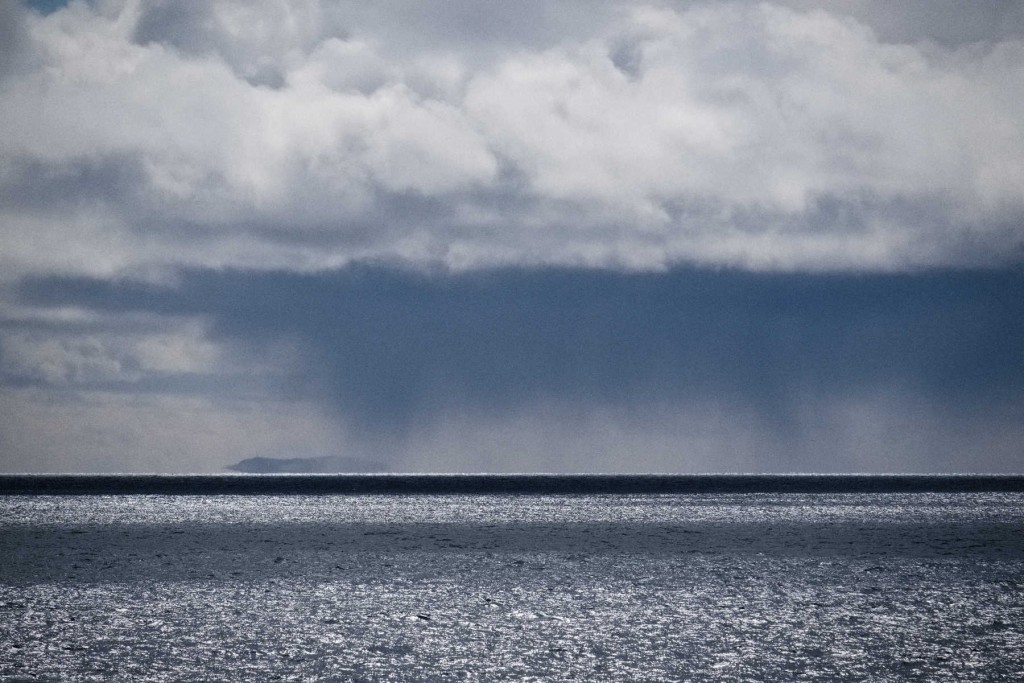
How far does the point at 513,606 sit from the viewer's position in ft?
35.0

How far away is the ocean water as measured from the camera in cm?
762

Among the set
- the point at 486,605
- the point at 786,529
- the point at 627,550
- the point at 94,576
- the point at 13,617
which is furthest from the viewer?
the point at 786,529

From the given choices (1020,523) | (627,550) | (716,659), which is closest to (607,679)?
(716,659)

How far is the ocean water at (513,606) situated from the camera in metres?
7.62

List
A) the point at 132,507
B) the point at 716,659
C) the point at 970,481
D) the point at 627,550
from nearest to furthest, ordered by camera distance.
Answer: the point at 716,659 → the point at 627,550 → the point at 132,507 → the point at 970,481

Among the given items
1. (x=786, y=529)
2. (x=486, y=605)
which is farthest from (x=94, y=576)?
(x=786, y=529)

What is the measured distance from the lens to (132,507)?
37156 mm

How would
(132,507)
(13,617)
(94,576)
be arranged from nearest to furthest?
(13,617) < (94,576) < (132,507)

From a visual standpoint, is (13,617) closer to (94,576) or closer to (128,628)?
(128,628)

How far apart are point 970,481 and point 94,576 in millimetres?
69137

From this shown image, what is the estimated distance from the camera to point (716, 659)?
7.86 metres

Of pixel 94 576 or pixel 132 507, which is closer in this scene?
pixel 94 576

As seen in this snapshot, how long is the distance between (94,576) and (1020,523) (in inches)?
889

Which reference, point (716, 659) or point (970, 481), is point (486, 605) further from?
point (970, 481)
